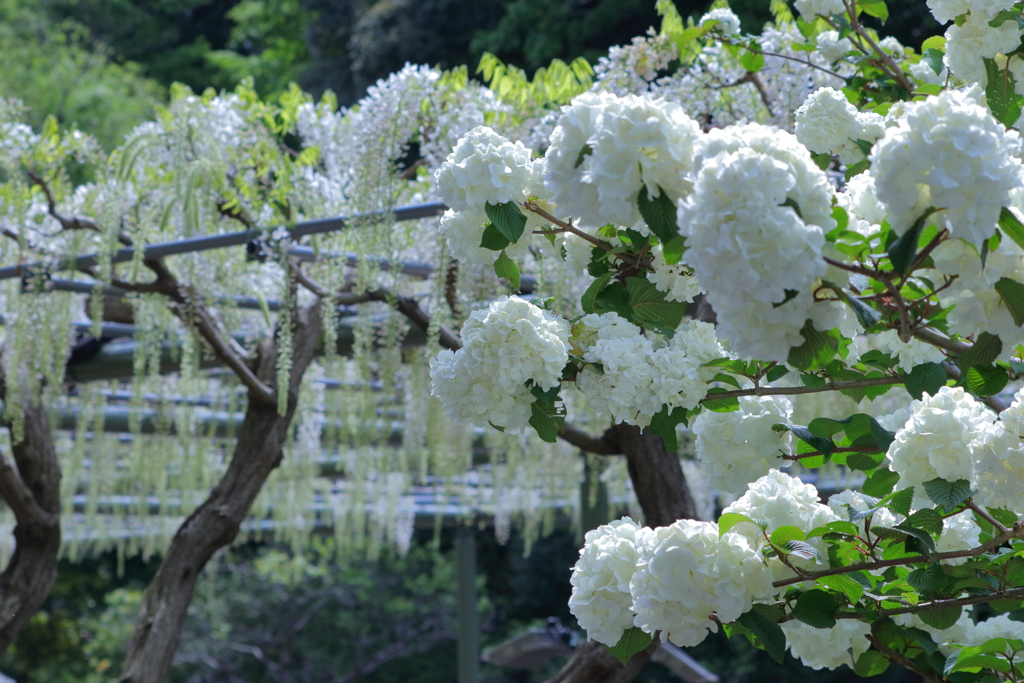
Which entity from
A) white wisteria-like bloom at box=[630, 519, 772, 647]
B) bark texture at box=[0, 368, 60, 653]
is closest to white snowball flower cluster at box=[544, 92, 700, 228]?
white wisteria-like bloom at box=[630, 519, 772, 647]

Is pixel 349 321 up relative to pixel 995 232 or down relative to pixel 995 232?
up

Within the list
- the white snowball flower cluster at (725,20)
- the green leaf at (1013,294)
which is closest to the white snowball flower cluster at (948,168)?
the green leaf at (1013,294)

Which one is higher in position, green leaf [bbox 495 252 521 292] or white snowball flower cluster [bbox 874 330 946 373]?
green leaf [bbox 495 252 521 292]

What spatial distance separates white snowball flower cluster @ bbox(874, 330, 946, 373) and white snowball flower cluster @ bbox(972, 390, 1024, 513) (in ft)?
0.53

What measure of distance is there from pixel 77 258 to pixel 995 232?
300 cm

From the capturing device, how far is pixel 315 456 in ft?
19.7

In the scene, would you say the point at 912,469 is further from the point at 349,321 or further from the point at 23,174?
the point at 23,174

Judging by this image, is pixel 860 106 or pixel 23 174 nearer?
pixel 860 106

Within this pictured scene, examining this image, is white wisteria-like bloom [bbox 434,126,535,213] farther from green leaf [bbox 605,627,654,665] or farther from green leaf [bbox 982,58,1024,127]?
green leaf [bbox 982,58,1024,127]

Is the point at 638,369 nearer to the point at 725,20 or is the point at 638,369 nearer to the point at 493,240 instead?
the point at 493,240

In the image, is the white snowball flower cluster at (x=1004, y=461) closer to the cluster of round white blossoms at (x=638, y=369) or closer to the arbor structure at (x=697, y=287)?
the arbor structure at (x=697, y=287)

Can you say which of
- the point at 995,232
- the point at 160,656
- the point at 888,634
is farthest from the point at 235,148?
the point at 995,232

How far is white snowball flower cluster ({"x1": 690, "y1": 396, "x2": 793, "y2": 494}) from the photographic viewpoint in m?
1.60

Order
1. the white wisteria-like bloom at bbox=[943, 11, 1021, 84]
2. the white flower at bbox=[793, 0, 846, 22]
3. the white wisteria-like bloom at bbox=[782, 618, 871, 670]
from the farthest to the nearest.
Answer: the white flower at bbox=[793, 0, 846, 22]
the white wisteria-like bloom at bbox=[782, 618, 871, 670]
the white wisteria-like bloom at bbox=[943, 11, 1021, 84]
